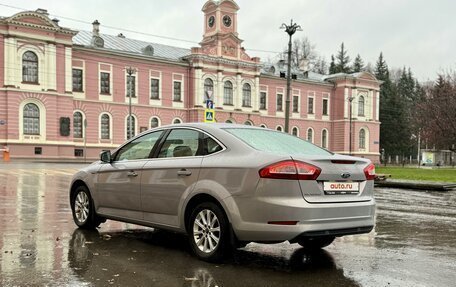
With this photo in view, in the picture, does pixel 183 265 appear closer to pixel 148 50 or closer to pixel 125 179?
pixel 125 179

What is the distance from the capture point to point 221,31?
5609 cm

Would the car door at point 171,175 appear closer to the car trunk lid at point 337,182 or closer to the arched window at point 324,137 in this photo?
the car trunk lid at point 337,182

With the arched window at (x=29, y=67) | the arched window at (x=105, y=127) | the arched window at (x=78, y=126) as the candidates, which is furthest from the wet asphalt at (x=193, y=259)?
the arched window at (x=105, y=127)

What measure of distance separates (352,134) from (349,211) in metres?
64.5

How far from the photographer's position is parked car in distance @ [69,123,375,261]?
525 centimetres

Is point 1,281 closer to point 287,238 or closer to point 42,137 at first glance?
point 287,238

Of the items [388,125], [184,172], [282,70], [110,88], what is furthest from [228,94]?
[184,172]

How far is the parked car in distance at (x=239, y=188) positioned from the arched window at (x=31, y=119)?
129ft

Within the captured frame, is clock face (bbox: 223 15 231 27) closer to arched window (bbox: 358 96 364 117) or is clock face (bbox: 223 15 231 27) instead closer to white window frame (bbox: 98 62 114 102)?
white window frame (bbox: 98 62 114 102)

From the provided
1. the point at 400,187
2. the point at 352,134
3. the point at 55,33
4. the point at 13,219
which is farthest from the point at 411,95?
the point at 13,219

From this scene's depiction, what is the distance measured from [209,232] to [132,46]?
51617 mm

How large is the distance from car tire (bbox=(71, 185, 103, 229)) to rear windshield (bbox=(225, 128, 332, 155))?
9.48 ft

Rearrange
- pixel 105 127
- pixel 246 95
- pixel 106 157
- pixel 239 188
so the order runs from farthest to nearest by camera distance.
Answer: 1. pixel 246 95
2. pixel 105 127
3. pixel 106 157
4. pixel 239 188

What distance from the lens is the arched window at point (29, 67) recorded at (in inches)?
1711
